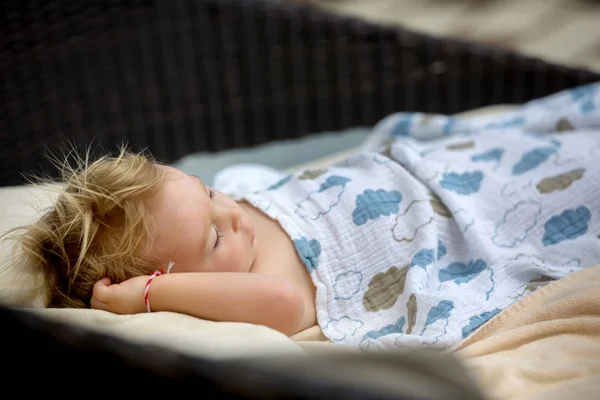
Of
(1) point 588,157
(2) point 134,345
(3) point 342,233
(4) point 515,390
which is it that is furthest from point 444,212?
(2) point 134,345

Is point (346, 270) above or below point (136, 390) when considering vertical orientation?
below

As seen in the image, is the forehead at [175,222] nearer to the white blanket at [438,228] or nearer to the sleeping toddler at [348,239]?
the sleeping toddler at [348,239]

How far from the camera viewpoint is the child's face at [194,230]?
988 millimetres

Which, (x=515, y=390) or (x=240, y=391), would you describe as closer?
(x=240, y=391)

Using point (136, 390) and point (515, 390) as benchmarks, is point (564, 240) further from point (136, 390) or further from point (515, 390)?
point (136, 390)

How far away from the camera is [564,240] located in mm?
1110

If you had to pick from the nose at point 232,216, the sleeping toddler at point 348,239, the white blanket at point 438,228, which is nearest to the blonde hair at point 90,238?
the sleeping toddler at point 348,239

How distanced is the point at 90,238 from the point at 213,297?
0.20m

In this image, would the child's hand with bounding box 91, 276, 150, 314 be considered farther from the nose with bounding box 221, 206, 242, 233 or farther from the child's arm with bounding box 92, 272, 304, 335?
the nose with bounding box 221, 206, 242, 233

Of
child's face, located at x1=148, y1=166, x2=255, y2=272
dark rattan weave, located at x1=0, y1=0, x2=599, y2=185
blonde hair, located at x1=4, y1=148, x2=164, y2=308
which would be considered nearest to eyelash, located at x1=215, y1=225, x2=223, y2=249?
child's face, located at x1=148, y1=166, x2=255, y2=272

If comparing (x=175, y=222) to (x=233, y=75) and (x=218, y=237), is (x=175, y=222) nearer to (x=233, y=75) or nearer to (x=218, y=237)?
(x=218, y=237)

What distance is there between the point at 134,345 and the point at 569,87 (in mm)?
1402

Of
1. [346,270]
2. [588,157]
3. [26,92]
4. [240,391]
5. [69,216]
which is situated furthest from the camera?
[26,92]

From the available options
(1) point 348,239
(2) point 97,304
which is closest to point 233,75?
(1) point 348,239
